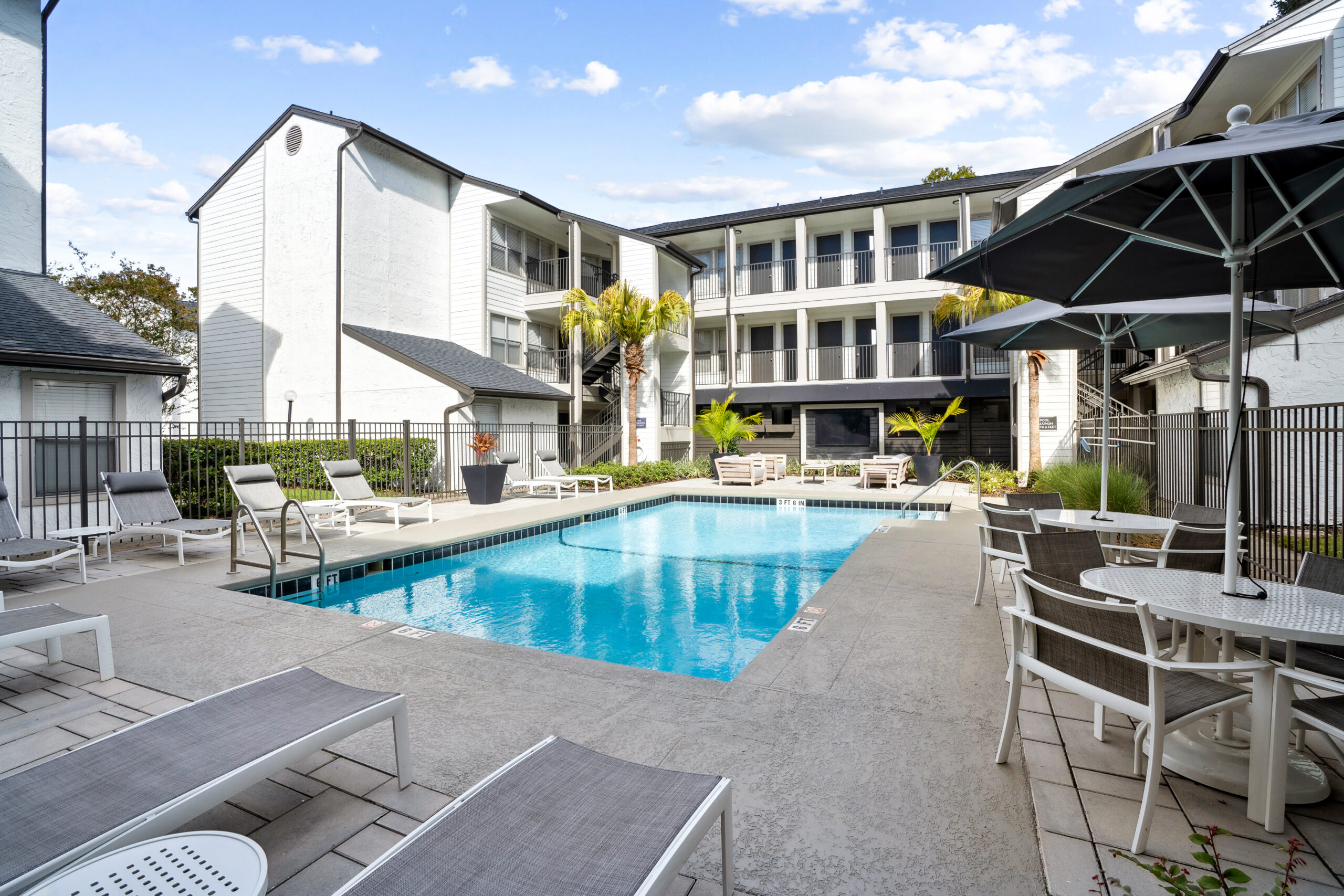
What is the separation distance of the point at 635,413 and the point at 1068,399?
34.5 ft

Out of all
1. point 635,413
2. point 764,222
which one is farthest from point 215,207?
point 764,222

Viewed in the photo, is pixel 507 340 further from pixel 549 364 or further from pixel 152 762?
pixel 152 762

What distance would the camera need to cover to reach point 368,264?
16.1 metres

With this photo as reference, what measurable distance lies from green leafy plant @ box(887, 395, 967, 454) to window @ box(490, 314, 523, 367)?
1070 centimetres

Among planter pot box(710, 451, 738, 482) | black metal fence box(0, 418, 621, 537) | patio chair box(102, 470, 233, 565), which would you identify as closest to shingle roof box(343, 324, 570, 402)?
black metal fence box(0, 418, 621, 537)

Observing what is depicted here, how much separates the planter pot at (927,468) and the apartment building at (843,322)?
3.36 m

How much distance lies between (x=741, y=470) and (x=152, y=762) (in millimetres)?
14464

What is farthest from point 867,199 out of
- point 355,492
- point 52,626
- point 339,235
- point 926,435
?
point 52,626

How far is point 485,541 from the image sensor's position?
8.91 meters

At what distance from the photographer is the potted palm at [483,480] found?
1252cm

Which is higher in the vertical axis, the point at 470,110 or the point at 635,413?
the point at 470,110

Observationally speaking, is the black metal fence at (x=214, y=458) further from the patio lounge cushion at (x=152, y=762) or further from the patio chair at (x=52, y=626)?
the patio lounge cushion at (x=152, y=762)

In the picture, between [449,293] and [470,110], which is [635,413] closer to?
[449,293]

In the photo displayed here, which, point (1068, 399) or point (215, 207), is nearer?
point (1068, 399)
